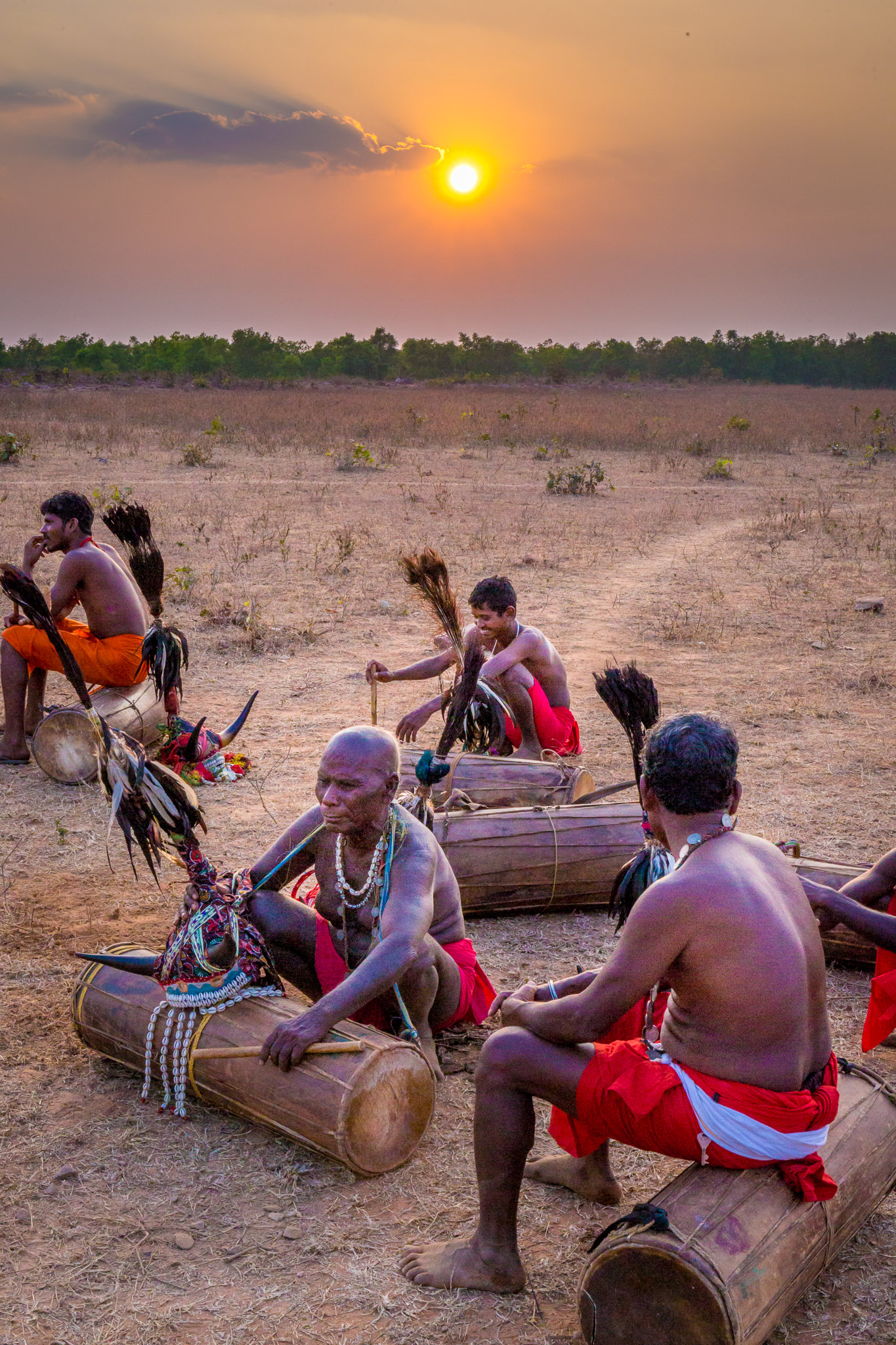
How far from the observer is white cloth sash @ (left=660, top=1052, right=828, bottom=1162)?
2332 millimetres

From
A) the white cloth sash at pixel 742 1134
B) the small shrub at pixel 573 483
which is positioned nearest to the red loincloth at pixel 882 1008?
the white cloth sash at pixel 742 1134

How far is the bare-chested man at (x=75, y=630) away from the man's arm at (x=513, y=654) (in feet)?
6.59

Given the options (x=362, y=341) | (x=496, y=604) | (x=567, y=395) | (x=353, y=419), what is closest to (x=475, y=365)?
(x=362, y=341)

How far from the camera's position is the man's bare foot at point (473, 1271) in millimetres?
2594

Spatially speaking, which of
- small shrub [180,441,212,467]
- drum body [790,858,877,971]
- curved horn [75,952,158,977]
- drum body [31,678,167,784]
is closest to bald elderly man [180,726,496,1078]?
curved horn [75,952,158,977]

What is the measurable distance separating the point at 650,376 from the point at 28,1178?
61.0 m

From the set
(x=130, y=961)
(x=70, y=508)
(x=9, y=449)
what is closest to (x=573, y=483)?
(x=9, y=449)

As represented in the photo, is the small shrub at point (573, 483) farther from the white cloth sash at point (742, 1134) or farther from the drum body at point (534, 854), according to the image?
the white cloth sash at point (742, 1134)

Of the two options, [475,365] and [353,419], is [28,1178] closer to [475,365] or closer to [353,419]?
[353,419]

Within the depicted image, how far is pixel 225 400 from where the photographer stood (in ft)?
106

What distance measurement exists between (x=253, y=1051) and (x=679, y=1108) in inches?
48.9

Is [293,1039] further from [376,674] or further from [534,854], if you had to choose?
[376,674]

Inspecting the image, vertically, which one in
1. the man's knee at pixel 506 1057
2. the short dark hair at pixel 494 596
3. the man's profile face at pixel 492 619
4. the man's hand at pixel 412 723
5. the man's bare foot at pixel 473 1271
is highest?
the short dark hair at pixel 494 596

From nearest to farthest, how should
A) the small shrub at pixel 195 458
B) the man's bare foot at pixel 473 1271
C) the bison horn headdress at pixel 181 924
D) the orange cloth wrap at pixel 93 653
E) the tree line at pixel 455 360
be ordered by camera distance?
the man's bare foot at pixel 473 1271 < the bison horn headdress at pixel 181 924 < the orange cloth wrap at pixel 93 653 < the small shrub at pixel 195 458 < the tree line at pixel 455 360
